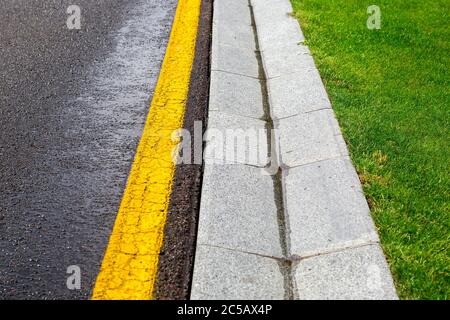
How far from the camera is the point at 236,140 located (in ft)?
9.43

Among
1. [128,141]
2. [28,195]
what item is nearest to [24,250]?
[28,195]

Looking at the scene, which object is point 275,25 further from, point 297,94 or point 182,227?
point 182,227

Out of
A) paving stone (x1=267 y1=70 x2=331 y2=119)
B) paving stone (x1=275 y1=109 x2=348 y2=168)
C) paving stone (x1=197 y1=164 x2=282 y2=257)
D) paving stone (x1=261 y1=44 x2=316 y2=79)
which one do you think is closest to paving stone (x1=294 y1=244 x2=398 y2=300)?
paving stone (x1=197 y1=164 x2=282 y2=257)

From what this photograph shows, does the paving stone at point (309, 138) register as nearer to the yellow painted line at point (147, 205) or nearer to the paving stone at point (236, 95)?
the paving stone at point (236, 95)

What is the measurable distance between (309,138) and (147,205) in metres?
0.98

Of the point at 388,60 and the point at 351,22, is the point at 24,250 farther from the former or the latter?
the point at 351,22

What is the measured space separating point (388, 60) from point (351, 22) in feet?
2.80

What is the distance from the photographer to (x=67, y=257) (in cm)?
205

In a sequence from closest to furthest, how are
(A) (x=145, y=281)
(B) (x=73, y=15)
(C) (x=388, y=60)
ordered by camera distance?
1. (A) (x=145, y=281)
2. (C) (x=388, y=60)
3. (B) (x=73, y=15)

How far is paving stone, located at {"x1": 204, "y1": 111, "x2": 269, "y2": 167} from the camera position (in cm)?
272

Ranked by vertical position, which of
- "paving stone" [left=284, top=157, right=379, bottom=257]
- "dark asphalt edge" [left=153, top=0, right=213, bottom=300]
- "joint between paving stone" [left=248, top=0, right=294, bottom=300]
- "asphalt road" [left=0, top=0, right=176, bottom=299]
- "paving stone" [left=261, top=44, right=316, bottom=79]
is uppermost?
"asphalt road" [left=0, top=0, right=176, bottom=299]

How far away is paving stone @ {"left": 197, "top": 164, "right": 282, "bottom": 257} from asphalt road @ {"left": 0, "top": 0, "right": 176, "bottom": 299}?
0.41m

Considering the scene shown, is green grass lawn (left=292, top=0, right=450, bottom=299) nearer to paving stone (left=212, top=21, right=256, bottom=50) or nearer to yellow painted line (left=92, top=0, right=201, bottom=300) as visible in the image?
paving stone (left=212, top=21, right=256, bottom=50)

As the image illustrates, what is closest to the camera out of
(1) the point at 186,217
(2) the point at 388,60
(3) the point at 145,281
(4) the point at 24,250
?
(3) the point at 145,281
